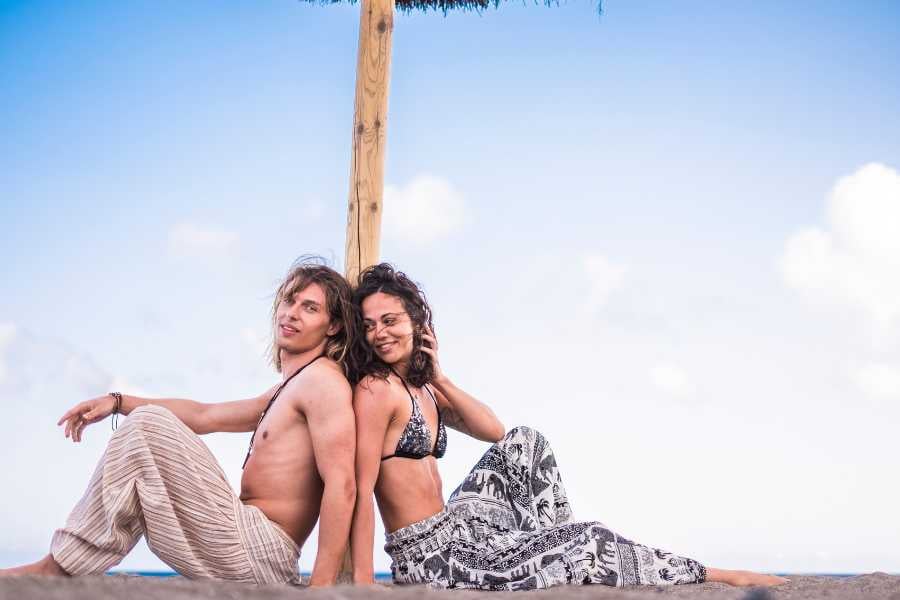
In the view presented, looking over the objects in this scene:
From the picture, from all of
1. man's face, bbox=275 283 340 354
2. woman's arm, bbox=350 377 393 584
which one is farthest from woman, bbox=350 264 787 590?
man's face, bbox=275 283 340 354

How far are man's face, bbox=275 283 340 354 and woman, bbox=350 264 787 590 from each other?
9.0 inches

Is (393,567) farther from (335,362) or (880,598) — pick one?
(880,598)

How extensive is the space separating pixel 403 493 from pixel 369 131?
2.51 metres

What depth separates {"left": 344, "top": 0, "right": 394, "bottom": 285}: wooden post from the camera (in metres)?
5.74

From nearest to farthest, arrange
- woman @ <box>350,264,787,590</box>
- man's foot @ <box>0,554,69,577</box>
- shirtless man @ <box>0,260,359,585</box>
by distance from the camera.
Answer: man's foot @ <box>0,554,69,577</box> → shirtless man @ <box>0,260,359,585</box> → woman @ <box>350,264,787,590</box>

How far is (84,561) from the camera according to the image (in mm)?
3998

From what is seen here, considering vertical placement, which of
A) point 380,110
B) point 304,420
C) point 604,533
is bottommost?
point 604,533

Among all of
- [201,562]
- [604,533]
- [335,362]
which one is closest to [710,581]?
[604,533]

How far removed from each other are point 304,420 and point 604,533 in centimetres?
165

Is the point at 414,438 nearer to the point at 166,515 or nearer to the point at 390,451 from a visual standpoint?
the point at 390,451

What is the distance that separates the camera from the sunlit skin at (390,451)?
14.0 feet

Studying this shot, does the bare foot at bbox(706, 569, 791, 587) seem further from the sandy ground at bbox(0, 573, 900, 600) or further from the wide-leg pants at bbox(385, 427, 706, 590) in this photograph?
the sandy ground at bbox(0, 573, 900, 600)

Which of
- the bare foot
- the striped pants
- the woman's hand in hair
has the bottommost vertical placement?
the bare foot

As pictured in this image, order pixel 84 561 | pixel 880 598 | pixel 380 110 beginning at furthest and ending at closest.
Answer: pixel 380 110, pixel 84 561, pixel 880 598
